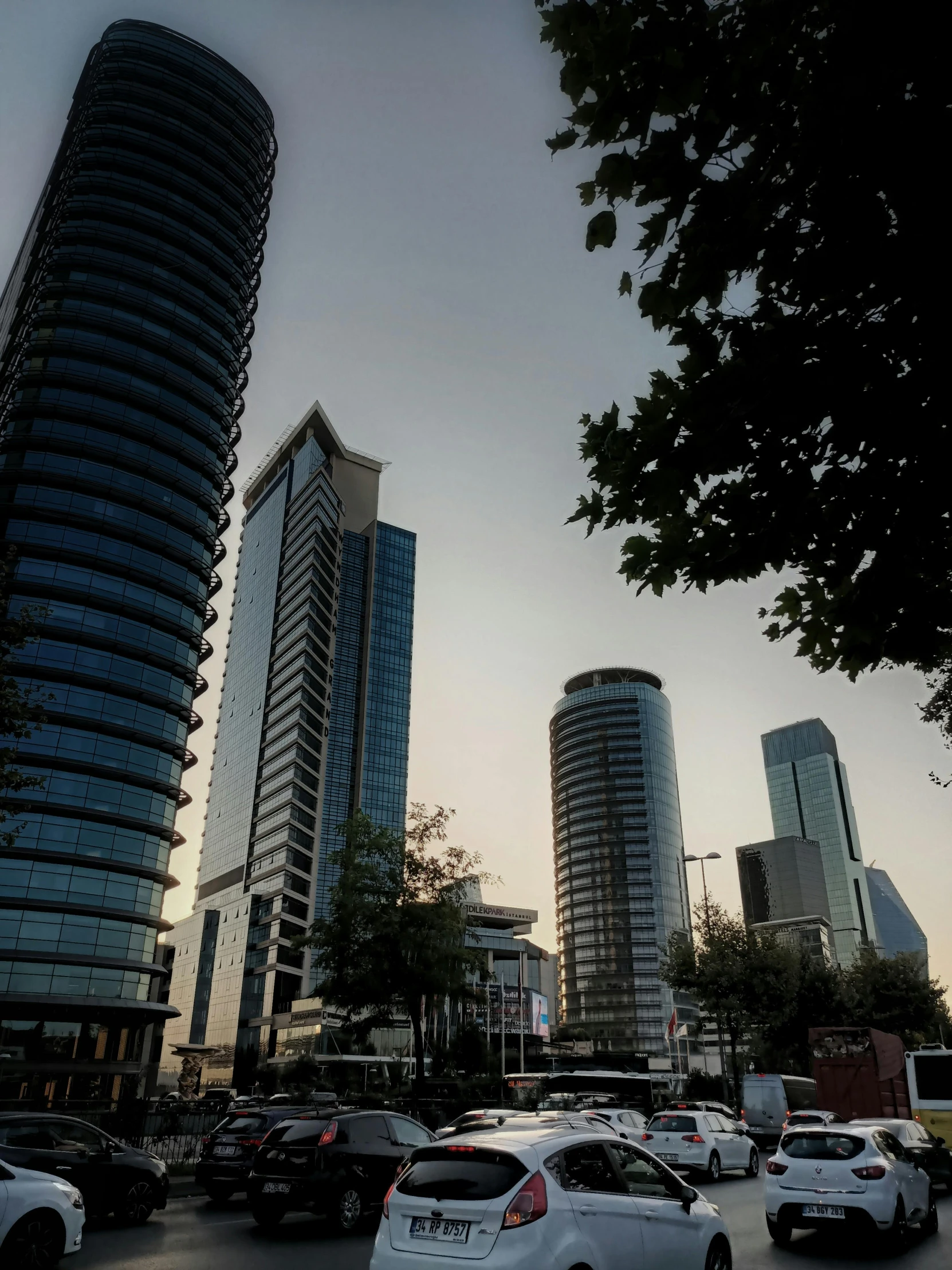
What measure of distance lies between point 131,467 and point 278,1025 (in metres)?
67.1

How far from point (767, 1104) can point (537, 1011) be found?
92392mm

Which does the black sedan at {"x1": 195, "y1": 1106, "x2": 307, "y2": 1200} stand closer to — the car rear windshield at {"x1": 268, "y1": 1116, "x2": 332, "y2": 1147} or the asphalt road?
the asphalt road

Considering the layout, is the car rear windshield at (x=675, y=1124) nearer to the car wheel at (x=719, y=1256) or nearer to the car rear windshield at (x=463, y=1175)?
the car wheel at (x=719, y=1256)

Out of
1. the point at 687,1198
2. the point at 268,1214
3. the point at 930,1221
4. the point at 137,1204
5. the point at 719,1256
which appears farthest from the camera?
the point at 137,1204

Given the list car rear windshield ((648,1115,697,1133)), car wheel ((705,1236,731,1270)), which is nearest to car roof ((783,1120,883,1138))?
car wheel ((705,1236,731,1270))

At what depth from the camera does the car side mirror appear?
798 cm

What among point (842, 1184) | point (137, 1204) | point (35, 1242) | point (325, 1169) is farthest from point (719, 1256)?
point (137, 1204)

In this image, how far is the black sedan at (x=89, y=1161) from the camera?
474 inches

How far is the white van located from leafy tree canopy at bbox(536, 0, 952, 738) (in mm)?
32611

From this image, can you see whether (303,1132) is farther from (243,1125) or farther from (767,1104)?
(767,1104)

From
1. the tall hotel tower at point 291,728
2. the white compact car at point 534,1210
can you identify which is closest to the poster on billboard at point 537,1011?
the tall hotel tower at point 291,728

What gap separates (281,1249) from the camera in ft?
36.8

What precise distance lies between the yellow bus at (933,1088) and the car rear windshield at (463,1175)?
17.0 metres

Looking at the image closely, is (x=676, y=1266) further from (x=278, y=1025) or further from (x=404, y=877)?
(x=278, y=1025)
